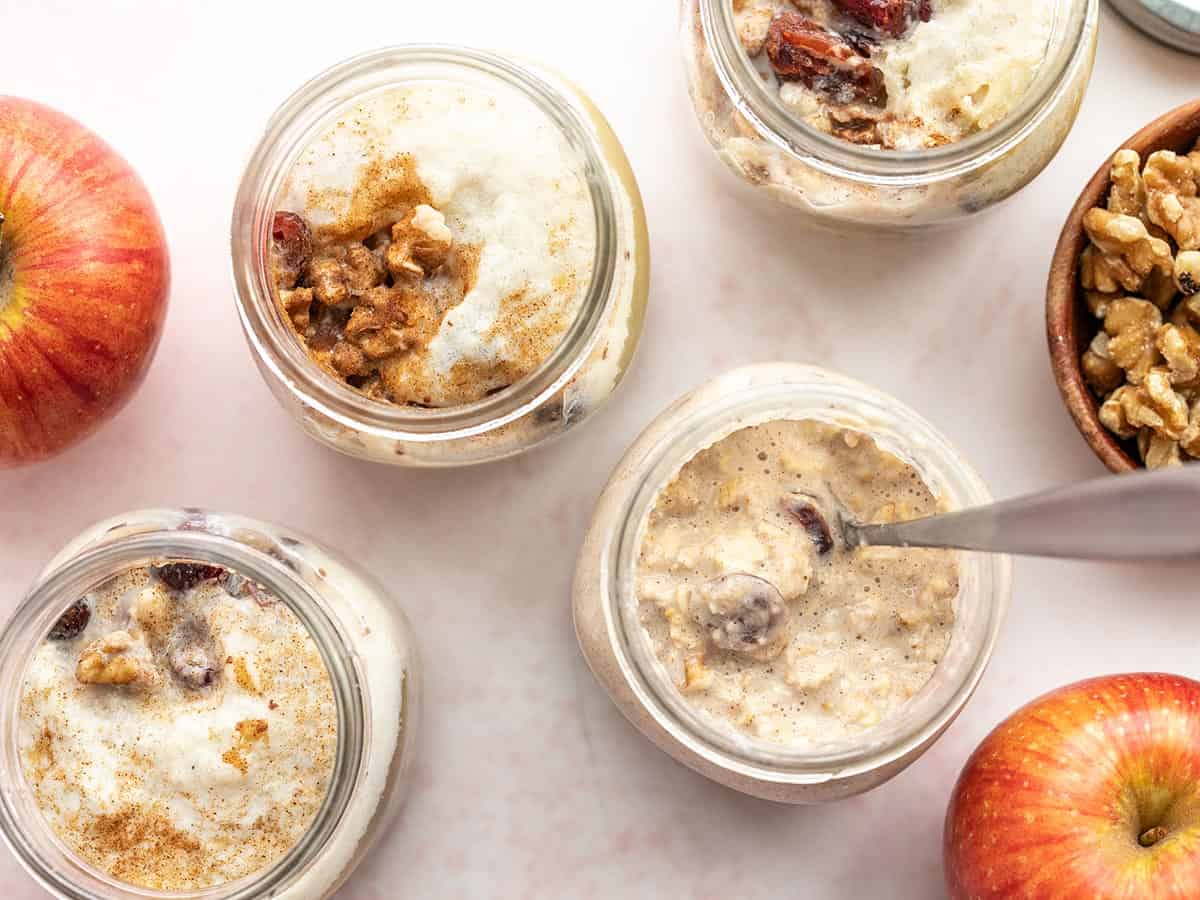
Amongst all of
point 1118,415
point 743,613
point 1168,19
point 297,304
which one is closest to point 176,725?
point 297,304

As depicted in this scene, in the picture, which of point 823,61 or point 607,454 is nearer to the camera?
point 823,61

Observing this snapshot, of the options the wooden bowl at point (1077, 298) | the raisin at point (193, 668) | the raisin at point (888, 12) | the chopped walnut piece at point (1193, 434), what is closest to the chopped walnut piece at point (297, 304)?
the raisin at point (193, 668)

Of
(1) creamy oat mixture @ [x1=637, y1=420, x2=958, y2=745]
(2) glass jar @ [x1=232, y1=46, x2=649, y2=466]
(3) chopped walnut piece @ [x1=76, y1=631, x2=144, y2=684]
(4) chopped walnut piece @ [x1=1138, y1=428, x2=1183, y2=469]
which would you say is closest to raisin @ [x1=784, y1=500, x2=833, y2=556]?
(1) creamy oat mixture @ [x1=637, y1=420, x2=958, y2=745]

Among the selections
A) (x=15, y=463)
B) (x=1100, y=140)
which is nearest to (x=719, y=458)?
(x=1100, y=140)

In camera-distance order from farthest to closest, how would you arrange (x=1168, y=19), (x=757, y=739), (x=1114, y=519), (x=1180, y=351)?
(x=1168, y=19), (x=1180, y=351), (x=757, y=739), (x=1114, y=519)

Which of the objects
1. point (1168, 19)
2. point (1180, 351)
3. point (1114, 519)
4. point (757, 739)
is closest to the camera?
point (1114, 519)

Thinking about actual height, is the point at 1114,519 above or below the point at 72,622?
above

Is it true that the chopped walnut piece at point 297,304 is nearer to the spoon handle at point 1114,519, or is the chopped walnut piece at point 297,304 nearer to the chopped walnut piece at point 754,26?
the chopped walnut piece at point 754,26

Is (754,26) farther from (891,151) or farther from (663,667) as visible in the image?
(663,667)
